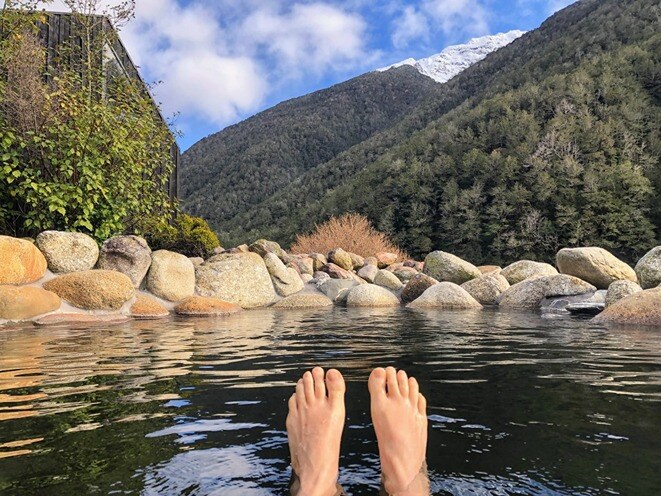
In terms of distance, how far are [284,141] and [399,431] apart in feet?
171

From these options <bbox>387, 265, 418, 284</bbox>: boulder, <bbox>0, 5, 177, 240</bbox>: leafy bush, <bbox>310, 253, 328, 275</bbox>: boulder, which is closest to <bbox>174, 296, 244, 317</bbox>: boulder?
<bbox>0, 5, 177, 240</bbox>: leafy bush

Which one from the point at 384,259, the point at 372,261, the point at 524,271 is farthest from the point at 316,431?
the point at 384,259

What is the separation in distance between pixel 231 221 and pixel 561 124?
24.4m

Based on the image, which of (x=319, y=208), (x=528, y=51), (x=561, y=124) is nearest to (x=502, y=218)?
(x=561, y=124)

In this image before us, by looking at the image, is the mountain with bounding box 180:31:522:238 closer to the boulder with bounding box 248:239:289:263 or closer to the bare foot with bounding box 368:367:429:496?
the boulder with bounding box 248:239:289:263

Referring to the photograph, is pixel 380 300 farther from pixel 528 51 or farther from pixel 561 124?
pixel 528 51

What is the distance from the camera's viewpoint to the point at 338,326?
6262 millimetres

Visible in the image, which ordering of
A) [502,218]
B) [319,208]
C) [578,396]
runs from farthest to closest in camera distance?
[319,208]
[502,218]
[578,396]

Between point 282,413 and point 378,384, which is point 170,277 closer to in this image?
point 282,413

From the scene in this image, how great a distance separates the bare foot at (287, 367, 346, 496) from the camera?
164 centimetres

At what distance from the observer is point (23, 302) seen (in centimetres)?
609

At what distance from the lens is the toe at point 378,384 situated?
2059 millimetres

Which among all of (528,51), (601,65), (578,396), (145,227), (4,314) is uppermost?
(528,51)

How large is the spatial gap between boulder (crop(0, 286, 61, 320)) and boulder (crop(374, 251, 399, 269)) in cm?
1050
